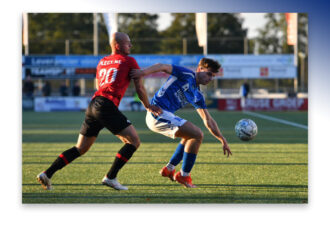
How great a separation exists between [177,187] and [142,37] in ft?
100

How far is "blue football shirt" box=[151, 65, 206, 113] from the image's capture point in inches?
234

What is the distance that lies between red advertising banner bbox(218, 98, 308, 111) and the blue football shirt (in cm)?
1885

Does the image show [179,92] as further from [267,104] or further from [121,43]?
[267,104]

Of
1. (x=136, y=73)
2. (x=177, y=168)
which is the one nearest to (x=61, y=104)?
(x=177, y=168)

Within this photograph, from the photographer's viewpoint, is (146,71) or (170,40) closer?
(146,71)

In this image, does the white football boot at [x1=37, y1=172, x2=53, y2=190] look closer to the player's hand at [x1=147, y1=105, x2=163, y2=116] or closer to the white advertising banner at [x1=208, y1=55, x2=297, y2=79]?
the player's hand at [x1=147, y1=105, x2=163, y2=116]

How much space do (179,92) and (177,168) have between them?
208 centimetres

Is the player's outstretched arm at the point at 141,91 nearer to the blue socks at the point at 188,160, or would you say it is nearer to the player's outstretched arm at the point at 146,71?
the player's outstretched arm at the point at 146,71

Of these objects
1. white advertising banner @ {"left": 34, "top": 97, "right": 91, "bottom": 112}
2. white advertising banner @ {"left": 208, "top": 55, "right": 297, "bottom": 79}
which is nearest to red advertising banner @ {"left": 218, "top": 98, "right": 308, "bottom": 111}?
white advertising banner @ {"left": 208, "top": 55, "right": 297, "bottom": 79}

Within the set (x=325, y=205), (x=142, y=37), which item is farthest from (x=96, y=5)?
(x=142, y=37)

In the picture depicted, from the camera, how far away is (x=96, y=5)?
257 inches

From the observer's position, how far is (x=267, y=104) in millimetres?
25031

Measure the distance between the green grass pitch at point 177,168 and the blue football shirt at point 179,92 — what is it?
0.92m

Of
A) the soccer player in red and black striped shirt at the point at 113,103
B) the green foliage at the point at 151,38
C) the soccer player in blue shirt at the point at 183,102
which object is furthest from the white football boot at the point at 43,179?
the green foliage at the point at 151,38
